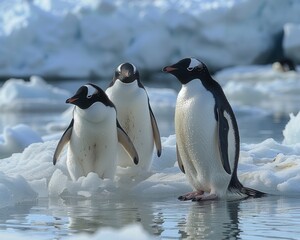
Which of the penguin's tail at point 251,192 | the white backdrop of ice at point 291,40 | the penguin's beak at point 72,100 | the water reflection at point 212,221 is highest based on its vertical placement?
the white backdrop of ice at point 291,40

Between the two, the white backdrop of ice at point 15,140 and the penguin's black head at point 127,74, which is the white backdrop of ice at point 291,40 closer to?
the white backdrop of ice at point 15,140

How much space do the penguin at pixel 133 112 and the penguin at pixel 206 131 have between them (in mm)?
713

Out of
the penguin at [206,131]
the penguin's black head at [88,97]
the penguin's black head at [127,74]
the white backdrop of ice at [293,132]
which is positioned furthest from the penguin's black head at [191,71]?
the white backdrop of ice at [293,132]

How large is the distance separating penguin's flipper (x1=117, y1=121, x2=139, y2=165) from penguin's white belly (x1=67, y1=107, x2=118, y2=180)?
80mm

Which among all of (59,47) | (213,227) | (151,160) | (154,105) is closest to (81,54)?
(59,47)

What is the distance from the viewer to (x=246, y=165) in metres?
5.67

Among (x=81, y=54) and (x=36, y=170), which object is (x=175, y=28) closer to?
(x=81, y=54)

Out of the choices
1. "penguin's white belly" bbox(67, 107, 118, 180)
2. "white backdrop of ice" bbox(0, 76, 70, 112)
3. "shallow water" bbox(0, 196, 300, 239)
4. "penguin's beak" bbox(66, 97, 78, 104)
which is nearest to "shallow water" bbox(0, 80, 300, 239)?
"shallow water" bbox(0, 196, 300, 239)

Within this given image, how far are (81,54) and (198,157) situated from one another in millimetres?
21342

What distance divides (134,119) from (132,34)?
20.7 metres

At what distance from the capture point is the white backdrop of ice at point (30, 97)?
16.8 m

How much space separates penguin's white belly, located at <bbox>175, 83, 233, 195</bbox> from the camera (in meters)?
4.96

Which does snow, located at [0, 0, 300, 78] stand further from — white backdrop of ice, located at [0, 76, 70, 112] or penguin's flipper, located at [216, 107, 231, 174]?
penguin's flipper, located at [216, 107, 231, 174]

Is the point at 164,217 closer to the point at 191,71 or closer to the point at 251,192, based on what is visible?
the point at 251,192
